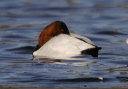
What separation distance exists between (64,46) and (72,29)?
4.51m

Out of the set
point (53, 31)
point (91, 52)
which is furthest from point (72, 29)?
point (91, 52)

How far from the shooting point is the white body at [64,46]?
8.80m

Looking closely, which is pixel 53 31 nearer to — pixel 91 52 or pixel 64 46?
pixel 64 46

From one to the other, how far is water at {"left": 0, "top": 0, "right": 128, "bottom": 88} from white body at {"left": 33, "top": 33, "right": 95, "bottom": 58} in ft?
0.59

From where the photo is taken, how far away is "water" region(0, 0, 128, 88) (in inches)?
285

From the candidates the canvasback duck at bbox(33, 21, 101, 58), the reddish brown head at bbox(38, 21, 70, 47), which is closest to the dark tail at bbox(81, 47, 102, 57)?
the canvasback duck at bbox(33, 21, 101, 58)

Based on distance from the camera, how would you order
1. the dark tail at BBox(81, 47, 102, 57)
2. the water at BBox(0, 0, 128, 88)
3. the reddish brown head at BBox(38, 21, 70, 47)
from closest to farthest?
1. the water at BBox(0, 0, 128, 88)
2. the dark tail at BBox(81, 47, 102, 57)
3. the reddish brown head at BBox(38, 21, 70, 47)

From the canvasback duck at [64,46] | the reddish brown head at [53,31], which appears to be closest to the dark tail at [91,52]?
the canvasback duck at [64,46]

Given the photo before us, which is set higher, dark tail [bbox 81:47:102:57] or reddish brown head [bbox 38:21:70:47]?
reddish brown head [bbox 38:21:70:47]

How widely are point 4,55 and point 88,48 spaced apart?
6.09 ft

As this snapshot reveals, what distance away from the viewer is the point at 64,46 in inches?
349

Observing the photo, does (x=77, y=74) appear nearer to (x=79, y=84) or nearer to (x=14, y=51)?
(x=79, y=84)

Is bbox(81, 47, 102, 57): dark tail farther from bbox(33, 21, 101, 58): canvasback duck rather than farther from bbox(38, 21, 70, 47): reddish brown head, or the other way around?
bbox(38, 21, 70, 47): reddish brown head

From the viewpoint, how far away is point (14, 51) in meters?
10.3
